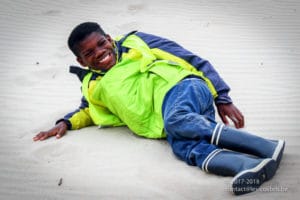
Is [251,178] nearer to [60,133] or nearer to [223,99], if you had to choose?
[223,99]

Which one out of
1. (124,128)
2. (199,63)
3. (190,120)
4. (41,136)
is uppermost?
(199,63)

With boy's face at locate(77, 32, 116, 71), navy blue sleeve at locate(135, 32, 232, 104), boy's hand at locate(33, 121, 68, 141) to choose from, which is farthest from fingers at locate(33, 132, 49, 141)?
navy blue sleeve at locate(135, 32, 232, 104)

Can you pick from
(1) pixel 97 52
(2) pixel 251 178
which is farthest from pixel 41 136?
(2) pixel 251 178

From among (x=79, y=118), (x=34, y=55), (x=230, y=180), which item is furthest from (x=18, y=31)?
(x=230, y=180)

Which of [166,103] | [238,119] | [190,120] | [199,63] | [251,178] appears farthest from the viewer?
[199,63]

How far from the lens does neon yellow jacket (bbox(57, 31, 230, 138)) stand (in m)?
3.71

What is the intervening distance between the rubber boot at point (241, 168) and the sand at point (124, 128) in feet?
0.17

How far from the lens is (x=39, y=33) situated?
7.13m

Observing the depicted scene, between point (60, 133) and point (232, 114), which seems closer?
point (232, 114)

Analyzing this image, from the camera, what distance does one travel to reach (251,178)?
2771 millimetres

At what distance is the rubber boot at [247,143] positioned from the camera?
3006 millimetres

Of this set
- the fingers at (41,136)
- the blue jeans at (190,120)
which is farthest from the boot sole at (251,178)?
the fingers at (41,136)

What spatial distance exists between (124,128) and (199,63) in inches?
33.6

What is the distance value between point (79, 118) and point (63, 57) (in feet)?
6.96
